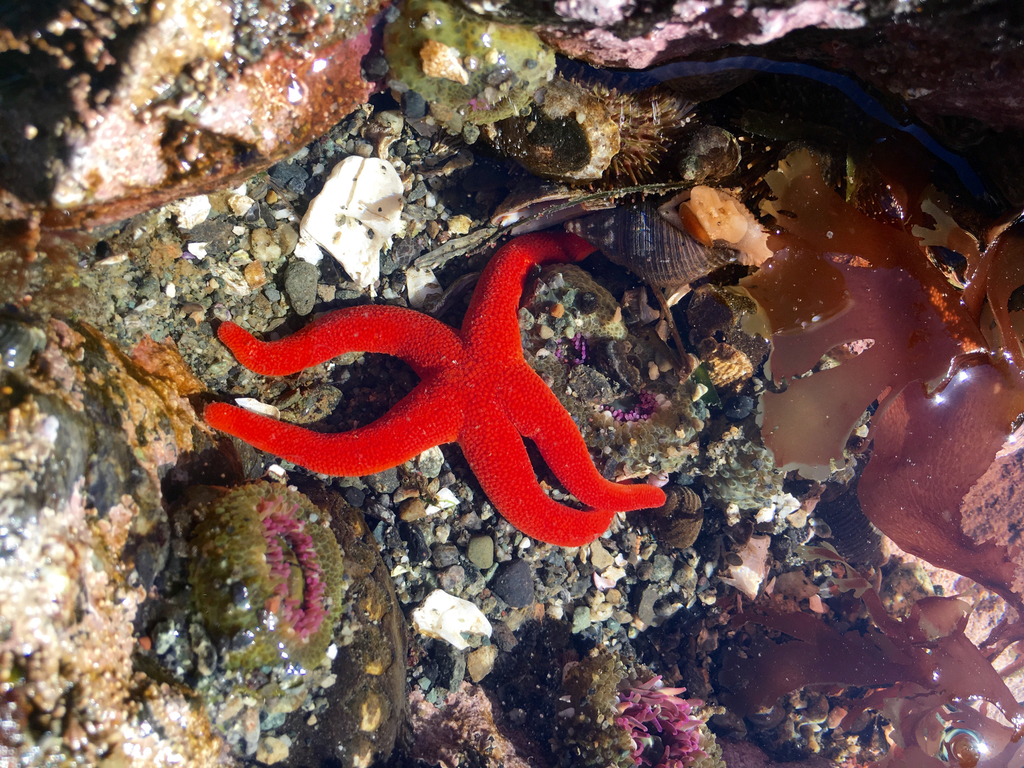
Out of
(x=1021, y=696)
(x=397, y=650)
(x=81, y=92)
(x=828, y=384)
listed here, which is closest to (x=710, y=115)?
(x=828, y=384)

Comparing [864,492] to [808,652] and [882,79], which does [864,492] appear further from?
[882,79]

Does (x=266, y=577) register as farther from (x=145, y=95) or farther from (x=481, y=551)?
(x=145, y=95)

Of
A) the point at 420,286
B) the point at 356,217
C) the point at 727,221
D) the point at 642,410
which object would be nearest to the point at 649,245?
the point at 727,221

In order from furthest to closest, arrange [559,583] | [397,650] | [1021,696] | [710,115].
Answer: [1021,696] < [559,583] < [397,650] < [710,115]

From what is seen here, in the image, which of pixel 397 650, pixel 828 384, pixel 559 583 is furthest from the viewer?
pixel 559 583

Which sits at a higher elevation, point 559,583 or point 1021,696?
point 559,583

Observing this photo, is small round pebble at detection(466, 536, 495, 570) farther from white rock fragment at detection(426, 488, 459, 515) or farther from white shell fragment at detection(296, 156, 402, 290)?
white shell fragment at detection(296, 156, 402, 290)
